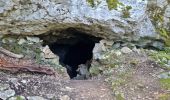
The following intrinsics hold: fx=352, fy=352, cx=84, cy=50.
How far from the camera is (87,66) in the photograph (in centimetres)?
855

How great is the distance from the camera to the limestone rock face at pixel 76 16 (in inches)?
280

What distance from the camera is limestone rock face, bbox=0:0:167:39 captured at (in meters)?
7.11

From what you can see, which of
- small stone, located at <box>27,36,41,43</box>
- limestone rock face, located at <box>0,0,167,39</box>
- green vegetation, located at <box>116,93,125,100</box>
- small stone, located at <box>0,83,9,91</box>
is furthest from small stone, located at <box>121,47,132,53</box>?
small stone, located at <box>0,83,9,91</box>

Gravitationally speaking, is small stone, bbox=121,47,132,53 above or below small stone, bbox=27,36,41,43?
below

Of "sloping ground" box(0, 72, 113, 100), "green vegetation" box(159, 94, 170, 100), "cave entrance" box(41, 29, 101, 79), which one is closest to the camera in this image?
"sloping ground" box(0, 72, 113, 100)

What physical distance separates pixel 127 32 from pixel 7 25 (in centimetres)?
256

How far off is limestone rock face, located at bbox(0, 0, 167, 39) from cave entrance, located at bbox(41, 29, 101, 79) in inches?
38.7

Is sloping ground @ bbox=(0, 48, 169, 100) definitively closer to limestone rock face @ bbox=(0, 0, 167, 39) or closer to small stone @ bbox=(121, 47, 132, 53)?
small stone @ bbox=(121, 47, 132, 53)

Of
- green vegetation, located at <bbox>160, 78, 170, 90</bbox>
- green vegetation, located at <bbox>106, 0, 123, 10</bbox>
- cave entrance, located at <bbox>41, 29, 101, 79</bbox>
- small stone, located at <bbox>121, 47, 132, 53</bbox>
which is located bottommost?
cave entrance, located at <bbox>41, 29, 101, 79</bbox>

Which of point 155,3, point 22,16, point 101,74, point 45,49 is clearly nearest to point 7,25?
point 22,16

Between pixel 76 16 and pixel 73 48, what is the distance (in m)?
2.80

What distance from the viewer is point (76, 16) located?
7.32 meters

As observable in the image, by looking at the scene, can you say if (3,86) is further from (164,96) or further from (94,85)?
(164,96)

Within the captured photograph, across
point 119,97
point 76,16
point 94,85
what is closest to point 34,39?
point 76,16
